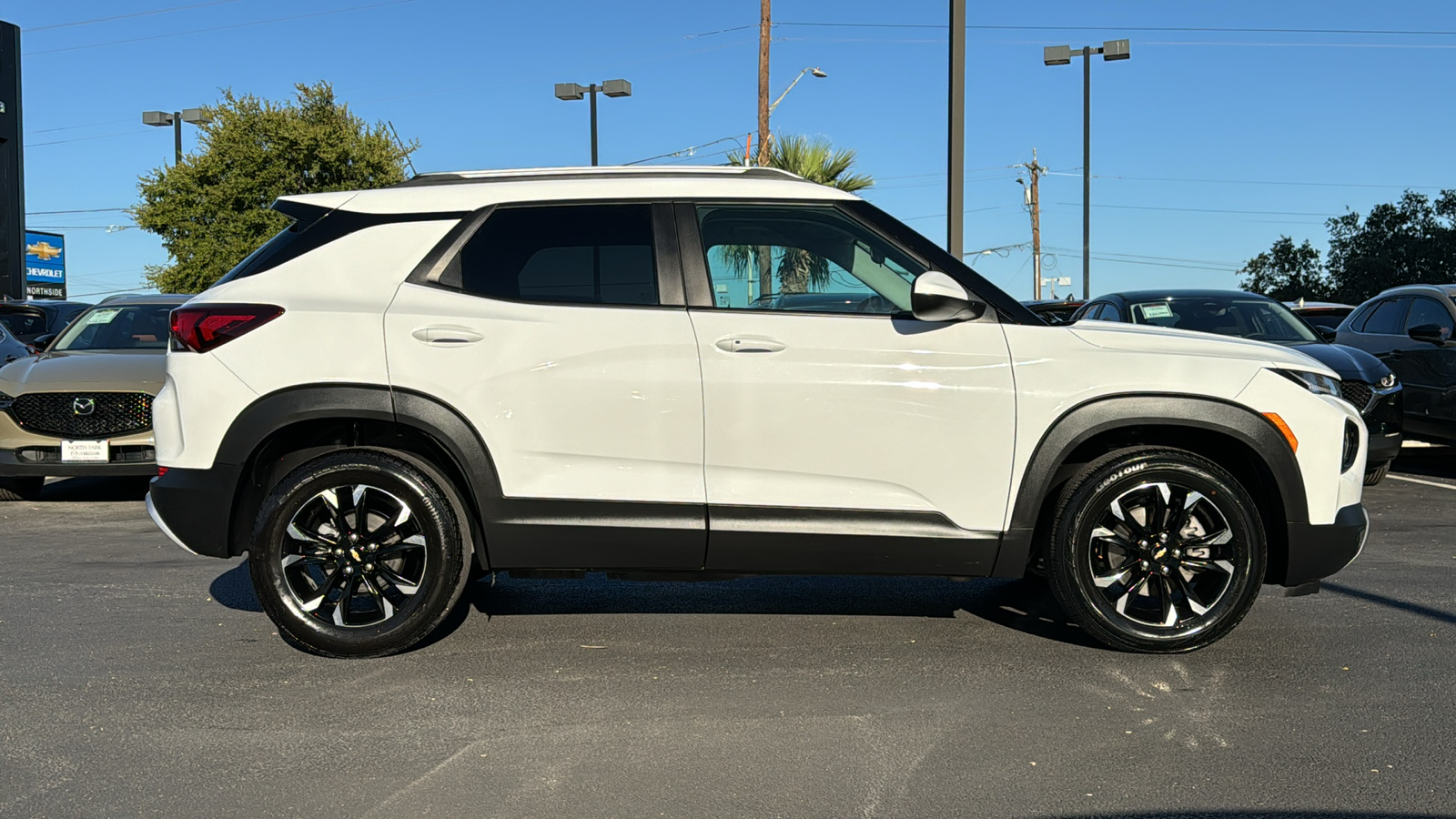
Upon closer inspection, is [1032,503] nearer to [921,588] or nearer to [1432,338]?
[921,588]

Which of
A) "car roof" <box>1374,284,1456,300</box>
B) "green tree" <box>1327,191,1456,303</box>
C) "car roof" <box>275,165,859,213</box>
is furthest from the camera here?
"green tree" <box>1327,191,1456,303</box>

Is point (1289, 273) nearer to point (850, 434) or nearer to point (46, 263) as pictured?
point (850, 434)

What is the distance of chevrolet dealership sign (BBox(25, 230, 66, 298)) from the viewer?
74875 millimetres

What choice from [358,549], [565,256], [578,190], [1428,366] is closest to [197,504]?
[358,549]

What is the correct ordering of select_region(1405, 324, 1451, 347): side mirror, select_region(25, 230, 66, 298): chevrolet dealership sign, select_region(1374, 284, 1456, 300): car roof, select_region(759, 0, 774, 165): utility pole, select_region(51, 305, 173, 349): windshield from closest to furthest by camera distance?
select_region(1405, 324, 1451, 347): side mirror → select_region(51, 305, 173, 349): windshield → select_region(1374, 284, 1456, 300): car roof → select_region(759, 0, 774, 165): utility pole → select_region(25, 230, 66, 298): chevrolet dealership sign

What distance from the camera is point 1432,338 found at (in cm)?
1040

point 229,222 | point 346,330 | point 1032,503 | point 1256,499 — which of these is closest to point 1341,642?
point 1256,499

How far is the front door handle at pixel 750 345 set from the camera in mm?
4590

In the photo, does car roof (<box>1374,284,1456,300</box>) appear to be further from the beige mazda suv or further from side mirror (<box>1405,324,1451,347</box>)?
the beige mazda suv

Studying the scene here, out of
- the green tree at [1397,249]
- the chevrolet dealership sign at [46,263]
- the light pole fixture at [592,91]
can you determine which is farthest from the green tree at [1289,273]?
the chevrolet dealership sign at [46,263]

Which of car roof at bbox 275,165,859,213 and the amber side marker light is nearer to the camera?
the amber side marker light

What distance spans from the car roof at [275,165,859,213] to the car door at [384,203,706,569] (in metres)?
0.26

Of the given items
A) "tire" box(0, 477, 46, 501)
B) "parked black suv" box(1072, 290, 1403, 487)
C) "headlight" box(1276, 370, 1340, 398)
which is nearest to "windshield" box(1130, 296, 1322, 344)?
"parked black suv" box(1072, 290, 1403, 487)

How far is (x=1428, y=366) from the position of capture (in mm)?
10617
